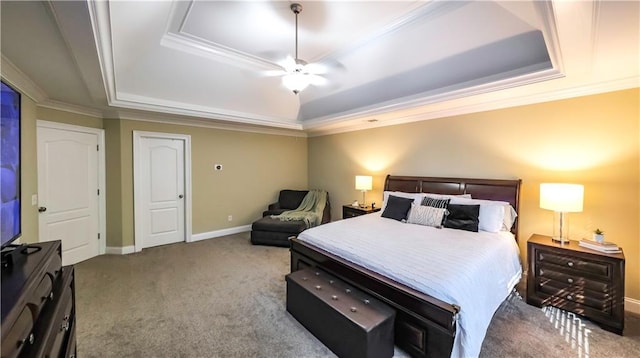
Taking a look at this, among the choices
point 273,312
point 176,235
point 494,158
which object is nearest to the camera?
point 273,312

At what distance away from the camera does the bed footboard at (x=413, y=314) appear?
1720 mm

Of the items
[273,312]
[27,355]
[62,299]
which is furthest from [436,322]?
[62,299]

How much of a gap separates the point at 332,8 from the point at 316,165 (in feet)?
13.4

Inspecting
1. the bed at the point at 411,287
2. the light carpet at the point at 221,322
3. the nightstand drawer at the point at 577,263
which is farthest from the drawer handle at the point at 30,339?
the nightstand drawer at the point at 577,263

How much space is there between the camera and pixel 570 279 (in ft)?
8.29

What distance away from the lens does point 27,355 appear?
1.00 m

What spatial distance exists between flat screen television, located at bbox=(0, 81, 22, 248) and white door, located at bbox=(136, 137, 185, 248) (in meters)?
2.29

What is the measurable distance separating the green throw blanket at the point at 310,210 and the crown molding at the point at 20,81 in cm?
356

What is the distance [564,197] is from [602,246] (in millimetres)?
552

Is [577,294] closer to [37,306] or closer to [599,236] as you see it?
[599,236]

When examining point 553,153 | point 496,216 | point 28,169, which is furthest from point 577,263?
point 28,169

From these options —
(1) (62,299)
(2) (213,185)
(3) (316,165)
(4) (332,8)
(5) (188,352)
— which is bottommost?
(5) (188,352)

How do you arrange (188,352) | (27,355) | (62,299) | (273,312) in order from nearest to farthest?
(27,355) → (62,299) → (188,352) → (273,312)

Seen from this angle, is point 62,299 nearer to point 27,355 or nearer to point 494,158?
point 27,355
